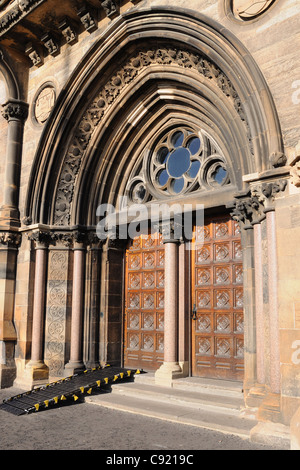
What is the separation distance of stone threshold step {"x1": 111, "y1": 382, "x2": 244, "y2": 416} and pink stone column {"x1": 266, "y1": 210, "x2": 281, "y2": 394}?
786mm

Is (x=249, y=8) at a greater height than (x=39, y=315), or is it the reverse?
(x=249, y=8)

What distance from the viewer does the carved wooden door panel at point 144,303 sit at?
750cm

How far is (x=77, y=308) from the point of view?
7699 millimetres

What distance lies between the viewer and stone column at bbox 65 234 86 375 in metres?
7.55

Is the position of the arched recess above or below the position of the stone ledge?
above

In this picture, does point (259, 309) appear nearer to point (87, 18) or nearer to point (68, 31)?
point (87, 18)

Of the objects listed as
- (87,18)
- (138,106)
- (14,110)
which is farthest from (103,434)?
(87,18)

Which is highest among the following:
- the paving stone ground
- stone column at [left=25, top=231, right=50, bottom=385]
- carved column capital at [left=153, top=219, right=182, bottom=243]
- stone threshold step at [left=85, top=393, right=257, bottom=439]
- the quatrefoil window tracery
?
the quatrefoil window tracery

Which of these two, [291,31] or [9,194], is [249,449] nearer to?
[291,31]

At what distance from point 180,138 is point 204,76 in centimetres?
139

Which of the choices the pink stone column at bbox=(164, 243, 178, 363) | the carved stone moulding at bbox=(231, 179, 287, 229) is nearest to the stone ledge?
the carved stone moulding at bbox=(231, 179, 287, 229)

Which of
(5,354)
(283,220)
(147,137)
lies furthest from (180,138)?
(5,354)

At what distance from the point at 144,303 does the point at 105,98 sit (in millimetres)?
3701

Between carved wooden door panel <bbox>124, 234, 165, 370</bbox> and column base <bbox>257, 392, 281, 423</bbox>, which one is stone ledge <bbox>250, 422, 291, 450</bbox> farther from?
carved wooden door panel <bbox>124, 234, 165, 370</bbox>
